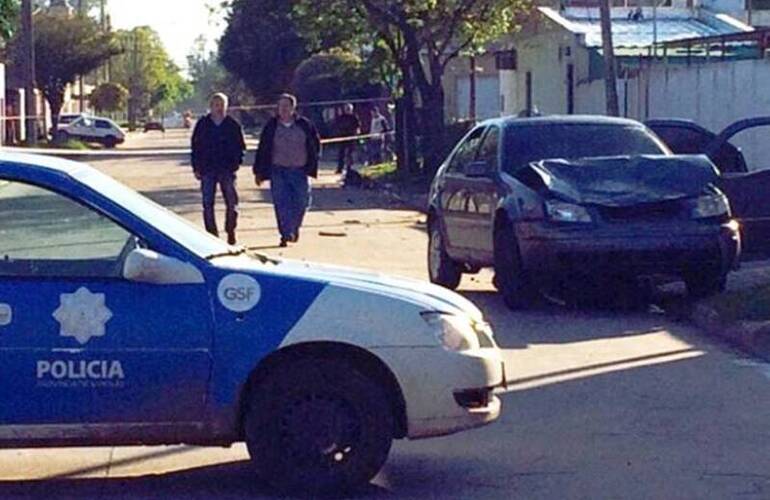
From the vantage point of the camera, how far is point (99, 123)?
262ft

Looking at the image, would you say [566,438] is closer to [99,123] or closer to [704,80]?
[704,80]

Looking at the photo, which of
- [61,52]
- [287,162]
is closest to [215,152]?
[287,162]

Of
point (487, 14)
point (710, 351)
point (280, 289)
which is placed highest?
point (487, 14)

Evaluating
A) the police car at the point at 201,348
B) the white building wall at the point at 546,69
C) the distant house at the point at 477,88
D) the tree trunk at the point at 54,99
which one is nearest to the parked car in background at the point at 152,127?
the tree trunk at the point at 54,99

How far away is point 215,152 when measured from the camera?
69.8 ft

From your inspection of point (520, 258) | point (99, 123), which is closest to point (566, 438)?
point (520, 258)

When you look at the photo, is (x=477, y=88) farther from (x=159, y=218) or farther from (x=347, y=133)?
(x=159, y=218)

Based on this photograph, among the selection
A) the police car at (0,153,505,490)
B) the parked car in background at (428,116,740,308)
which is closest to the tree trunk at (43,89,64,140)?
the parked car in background at (428,116,740,308)

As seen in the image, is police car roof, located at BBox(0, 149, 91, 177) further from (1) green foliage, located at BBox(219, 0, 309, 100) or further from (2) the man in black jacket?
(1) green foliage, located at BBox(219, 0, 309, 100)

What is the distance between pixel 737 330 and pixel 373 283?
5.87 meters

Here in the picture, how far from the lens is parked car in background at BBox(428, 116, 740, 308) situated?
1457cm

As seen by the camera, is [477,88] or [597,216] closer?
[597,216]

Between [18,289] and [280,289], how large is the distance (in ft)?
3.70

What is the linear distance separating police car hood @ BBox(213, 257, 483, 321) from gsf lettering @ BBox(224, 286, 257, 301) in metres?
0.15
